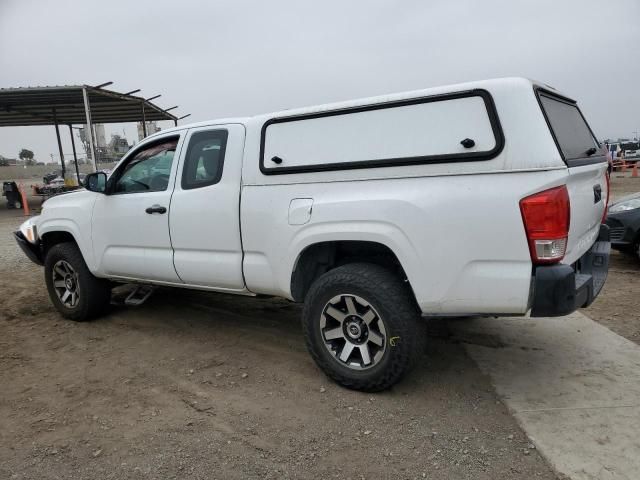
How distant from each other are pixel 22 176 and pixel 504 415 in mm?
65998

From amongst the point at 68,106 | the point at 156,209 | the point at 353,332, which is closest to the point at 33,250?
the point at 156,209

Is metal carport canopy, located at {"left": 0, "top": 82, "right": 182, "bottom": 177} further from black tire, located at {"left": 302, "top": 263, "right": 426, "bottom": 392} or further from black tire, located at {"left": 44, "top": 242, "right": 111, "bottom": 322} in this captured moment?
black tire, located at {"left": 302, "top": 263, "right": 426, "bottom": 392}

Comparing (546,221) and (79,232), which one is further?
(79,232)

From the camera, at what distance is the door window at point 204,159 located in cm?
378

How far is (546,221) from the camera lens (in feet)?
8.20

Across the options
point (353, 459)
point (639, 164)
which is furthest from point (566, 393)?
point (639, 164)

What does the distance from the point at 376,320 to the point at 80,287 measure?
3246mm

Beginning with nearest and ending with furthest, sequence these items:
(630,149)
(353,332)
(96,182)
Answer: (353,332), (96,182), (630,149)

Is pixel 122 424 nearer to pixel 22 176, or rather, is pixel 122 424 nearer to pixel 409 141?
pixel 409 141

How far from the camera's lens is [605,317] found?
446cm

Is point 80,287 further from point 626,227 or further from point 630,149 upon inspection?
A: point 630,149

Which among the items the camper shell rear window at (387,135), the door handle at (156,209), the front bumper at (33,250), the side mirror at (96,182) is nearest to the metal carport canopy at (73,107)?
the front bumper at (33,250)

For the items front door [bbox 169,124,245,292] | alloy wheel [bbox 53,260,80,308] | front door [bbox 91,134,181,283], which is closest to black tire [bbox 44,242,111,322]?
alloy wheel [bbox 53,260,80,308]

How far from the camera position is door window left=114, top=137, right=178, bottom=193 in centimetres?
→ 420
